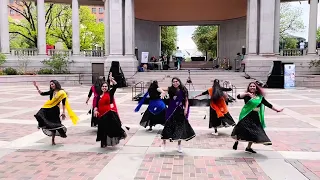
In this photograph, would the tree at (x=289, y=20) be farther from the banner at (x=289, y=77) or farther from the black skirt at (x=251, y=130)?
the black skirt at (x=251, y=130)

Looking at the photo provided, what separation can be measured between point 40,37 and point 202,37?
37.7m

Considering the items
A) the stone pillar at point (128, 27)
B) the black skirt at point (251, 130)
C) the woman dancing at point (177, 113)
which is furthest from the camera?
the stone pillar at point (128, 27)

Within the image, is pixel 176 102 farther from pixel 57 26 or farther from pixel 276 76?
pixel 57 26

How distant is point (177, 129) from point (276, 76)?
17850 mm

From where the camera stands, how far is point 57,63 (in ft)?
87.6

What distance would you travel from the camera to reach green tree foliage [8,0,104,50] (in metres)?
40.3

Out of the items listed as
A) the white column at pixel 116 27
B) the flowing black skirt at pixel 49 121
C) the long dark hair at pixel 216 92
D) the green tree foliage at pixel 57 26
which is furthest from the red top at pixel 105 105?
the green tree foliage at pixel 57 26

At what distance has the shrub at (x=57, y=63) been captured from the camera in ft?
87.8

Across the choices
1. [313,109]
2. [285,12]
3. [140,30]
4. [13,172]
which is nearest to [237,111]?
[313,109]

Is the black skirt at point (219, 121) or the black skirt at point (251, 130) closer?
the black skirt at point (251, 130)

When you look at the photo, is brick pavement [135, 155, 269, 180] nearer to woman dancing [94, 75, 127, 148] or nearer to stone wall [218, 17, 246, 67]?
woman dancing [94, 75, 127, 148]

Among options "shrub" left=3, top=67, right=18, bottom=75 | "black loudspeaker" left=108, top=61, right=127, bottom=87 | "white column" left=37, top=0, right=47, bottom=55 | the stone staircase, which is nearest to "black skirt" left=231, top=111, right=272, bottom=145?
the stone staircase

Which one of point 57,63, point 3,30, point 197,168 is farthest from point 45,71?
point 197,168

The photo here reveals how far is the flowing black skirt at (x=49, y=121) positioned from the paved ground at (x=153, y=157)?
0.33 meters
